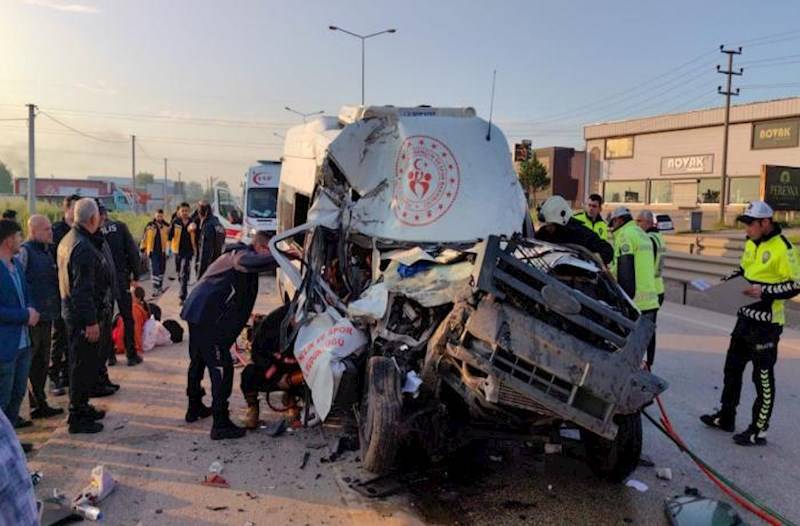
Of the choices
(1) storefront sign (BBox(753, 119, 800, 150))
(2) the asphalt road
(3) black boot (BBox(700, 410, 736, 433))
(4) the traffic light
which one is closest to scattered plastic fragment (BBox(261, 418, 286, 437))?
(2) the asphalt road

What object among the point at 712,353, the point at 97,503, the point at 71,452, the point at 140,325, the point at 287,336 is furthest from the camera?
the point at 712,353

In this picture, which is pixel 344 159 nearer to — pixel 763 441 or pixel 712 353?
pixel 763 441

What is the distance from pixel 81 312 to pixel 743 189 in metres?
44.2

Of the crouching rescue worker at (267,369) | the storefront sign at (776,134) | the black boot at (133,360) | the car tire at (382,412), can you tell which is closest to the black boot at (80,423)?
the crouching rescue worker at (267,369)

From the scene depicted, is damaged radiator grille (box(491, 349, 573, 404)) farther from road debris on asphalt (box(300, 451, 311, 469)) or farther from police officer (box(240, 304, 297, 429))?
police officer (box(240, 304, 297, 429))

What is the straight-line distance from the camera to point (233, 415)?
19.6ft

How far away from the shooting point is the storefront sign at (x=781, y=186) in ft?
68.1

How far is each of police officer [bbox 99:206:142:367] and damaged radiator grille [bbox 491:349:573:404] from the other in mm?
5285

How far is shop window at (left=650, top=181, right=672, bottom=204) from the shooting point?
157ft

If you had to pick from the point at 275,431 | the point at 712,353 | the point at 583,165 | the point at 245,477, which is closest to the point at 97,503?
the point at 245,477

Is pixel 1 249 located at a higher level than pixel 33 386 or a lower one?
higher

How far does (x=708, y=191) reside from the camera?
145ft

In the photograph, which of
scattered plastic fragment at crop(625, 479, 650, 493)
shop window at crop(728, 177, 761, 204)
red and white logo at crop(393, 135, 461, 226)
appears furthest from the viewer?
shop window at crop(728, 177, 761, 204)

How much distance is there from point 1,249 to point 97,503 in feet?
6.47
